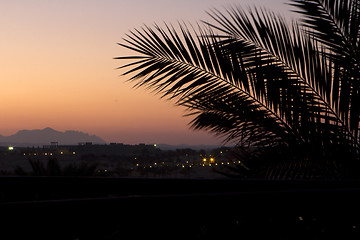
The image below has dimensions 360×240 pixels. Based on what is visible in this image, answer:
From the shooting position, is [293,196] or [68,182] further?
[68,182]

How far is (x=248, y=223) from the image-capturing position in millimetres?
1343

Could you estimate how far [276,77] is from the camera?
14.4ft

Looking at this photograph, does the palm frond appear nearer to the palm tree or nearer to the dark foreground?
the palm tree

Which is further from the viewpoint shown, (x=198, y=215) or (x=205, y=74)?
(x=205, y=74)

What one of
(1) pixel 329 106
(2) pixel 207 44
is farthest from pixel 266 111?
(2) pixel 207 44

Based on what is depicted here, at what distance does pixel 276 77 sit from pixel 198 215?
3.39 metres

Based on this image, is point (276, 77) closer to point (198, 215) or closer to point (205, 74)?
point (205, 74)

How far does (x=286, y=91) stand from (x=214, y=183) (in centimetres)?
279

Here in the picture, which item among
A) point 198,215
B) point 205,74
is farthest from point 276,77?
point 198,215

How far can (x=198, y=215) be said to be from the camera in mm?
1178

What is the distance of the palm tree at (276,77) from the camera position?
4.28 m

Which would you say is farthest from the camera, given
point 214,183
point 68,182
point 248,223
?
point 68,182

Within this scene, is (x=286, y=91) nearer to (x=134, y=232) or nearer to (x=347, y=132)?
(x=347, y=132)

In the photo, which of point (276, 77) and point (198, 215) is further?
point (276, 77)
